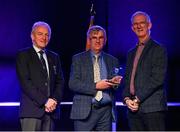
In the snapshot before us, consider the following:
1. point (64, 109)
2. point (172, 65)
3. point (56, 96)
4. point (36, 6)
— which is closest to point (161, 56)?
point (56, 96)

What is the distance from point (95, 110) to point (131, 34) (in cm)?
215

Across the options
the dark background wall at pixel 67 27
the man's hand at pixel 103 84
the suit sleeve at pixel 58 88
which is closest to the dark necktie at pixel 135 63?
the man's hand at pixel 103 84

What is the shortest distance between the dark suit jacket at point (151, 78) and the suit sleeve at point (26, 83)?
948mm

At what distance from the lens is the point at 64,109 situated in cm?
584

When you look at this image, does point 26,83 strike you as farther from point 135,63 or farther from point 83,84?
point 135,63

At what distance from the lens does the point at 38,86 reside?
4.00 meters

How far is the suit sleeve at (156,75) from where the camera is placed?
3904 millimetres

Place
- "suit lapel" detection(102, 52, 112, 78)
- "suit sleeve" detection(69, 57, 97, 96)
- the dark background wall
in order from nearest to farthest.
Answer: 1. "suit sleeve" detection(69, 57, 97, 96)
2. "suit lapel" detection(102, 52, 112, 78)
3. the dark background wall

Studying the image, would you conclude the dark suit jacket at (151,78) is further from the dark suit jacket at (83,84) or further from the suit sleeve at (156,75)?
the dark suit jacket at (83,84)

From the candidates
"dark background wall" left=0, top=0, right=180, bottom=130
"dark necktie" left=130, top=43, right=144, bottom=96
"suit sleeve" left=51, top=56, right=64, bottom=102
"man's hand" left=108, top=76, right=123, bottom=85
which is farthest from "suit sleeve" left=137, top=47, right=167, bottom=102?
"dark background wall" left=0, top=0, right=180, bottom=130

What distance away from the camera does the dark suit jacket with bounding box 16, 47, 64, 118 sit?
3920mm

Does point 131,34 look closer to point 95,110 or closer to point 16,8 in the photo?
point 16,8

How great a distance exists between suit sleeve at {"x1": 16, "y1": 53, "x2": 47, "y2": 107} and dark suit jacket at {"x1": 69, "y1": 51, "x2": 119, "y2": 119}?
0.34m

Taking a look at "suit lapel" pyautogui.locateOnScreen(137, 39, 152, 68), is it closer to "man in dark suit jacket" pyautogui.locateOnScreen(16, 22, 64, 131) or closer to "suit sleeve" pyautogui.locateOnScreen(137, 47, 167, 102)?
"suit sleeve" pyautogui.locateOnScreen(137, 47, 167, 102)
